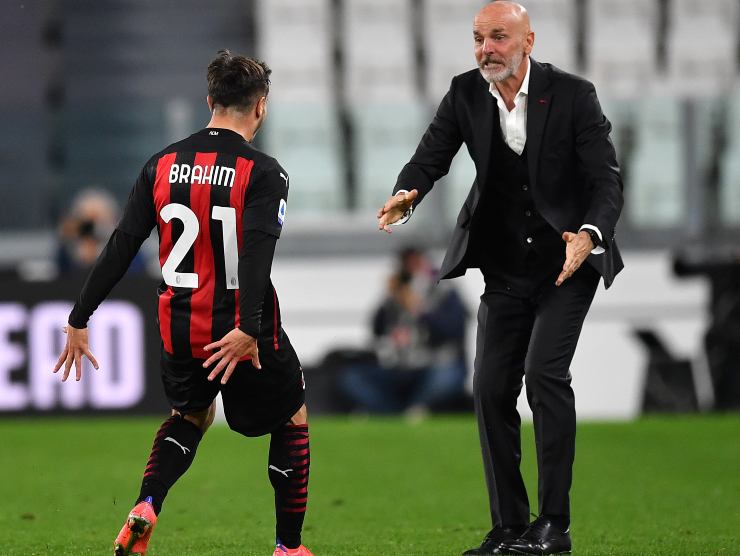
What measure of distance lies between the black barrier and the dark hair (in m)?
7.14

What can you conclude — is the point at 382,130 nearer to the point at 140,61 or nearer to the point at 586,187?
the point at 140,61

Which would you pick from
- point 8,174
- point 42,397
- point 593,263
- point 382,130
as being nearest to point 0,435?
point 42,397

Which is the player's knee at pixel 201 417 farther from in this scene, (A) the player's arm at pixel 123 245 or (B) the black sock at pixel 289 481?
(A) the player's arm at pixel 123 245

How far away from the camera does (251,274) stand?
4.42 meters

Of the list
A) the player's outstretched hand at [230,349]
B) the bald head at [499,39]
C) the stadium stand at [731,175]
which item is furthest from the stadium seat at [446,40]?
the player's outstretched hand at [230,349]

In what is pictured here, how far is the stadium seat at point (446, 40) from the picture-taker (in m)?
15.3

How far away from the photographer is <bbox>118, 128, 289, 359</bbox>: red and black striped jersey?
176 inches

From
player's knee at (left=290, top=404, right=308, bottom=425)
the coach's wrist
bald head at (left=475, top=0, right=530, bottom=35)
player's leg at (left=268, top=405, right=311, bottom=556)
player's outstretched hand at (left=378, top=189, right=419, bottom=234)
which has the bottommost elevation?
player's leg at (left=268, top=405, right=311, bottom=556)

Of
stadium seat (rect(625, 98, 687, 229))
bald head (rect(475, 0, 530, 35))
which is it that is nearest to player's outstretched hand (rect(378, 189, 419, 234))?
bald head (rect(475, 0, 530, 35))

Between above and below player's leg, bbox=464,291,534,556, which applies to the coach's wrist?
above

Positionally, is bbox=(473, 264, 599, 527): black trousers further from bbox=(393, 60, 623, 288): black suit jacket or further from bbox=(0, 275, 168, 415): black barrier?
bbox=(0, 275, 168, 415): black barrier

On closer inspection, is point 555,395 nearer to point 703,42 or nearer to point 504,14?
point 504,14

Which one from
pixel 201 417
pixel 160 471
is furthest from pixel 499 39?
pixel 160 471

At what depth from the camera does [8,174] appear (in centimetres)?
1498
